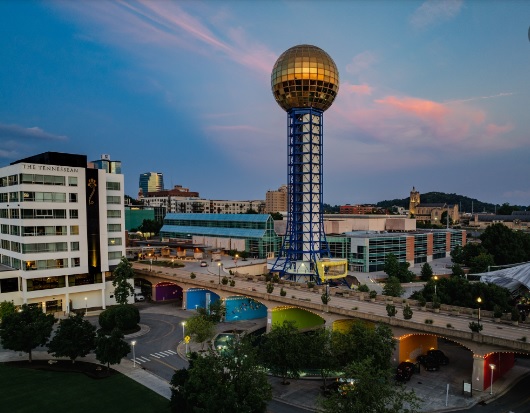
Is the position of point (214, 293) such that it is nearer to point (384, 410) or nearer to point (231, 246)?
point (231, 246)

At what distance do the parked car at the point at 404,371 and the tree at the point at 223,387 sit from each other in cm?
1895

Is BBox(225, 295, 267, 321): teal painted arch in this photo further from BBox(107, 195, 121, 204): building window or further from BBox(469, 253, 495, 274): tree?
BBox(469, 253, 495, 274): tree

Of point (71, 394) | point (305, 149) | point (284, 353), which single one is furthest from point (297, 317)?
point (305, 149)

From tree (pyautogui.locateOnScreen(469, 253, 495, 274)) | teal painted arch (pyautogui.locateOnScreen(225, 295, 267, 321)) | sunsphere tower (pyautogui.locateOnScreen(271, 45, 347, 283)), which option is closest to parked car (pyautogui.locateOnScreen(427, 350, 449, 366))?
teal painted arch (pyautogui.locateOnScreen(225, 295, 267, 321))

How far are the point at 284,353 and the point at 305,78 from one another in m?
65.4

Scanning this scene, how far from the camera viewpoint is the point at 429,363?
163 feet

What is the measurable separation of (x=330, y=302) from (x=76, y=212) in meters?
49.2

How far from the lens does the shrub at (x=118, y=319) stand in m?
63.4

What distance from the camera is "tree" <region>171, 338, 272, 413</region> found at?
30.5m

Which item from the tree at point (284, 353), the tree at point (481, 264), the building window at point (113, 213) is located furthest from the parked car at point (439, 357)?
the building window at point (113, 213)

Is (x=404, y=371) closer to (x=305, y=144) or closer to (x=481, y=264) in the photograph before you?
(x=305, y=144)

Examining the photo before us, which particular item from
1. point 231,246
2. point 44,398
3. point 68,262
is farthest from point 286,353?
point 231,246

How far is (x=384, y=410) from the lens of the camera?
93.7ft

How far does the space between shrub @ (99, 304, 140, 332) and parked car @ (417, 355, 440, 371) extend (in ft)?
143
